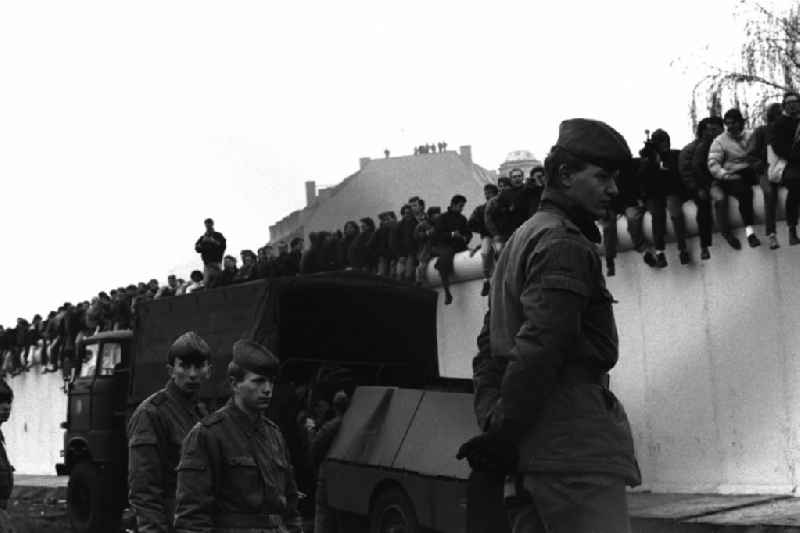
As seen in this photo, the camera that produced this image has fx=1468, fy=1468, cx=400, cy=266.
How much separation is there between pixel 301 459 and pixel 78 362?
6030 millimetres

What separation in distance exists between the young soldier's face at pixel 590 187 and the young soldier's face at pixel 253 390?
2.13 metres

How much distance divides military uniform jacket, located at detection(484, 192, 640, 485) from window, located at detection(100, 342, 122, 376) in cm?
1671

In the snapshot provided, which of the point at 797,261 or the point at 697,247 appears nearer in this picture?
the point at 797,261

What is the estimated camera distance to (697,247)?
56.5 feet

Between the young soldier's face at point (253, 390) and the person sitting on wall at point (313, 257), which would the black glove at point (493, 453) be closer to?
the young soldier's face at point (253, 390)

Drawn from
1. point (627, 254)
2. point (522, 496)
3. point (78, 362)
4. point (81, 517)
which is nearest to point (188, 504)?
point (522, 496)

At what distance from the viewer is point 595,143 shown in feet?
14.7

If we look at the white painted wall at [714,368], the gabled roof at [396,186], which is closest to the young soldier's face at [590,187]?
the white painted wall at [714,368]

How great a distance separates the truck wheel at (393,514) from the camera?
508 inches

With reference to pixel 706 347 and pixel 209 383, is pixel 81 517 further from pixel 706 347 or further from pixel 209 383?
pixel 706 347

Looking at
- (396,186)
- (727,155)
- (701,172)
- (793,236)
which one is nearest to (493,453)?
(793,236)

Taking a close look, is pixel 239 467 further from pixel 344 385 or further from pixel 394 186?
pixel 394 186

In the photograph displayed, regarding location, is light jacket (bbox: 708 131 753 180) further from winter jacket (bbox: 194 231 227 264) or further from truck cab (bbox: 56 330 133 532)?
winter jacket (bbox: 194 231 227 264)

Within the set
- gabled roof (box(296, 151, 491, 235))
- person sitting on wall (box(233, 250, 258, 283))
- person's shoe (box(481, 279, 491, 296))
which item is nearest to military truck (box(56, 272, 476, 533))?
person's shoe (box(481, 279, 491, 296))
